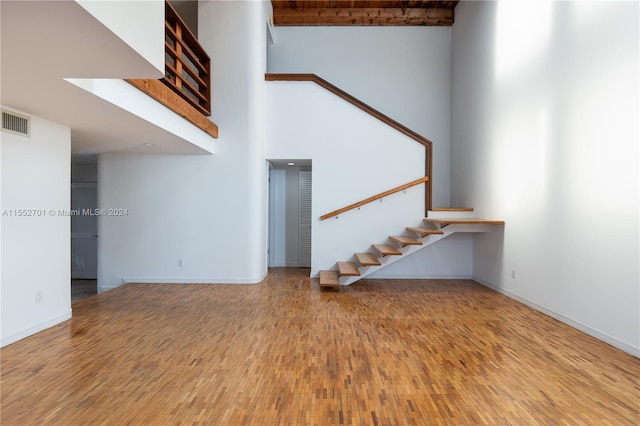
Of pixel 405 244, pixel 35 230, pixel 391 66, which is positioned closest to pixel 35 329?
pixel 35 230

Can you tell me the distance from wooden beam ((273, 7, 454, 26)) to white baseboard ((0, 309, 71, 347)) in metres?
6.57

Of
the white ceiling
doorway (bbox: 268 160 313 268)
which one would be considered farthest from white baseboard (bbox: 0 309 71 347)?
doorway (bbox: 268 160 313 268)

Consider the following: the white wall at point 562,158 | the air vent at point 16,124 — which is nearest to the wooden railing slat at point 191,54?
the air vent at point 16,124

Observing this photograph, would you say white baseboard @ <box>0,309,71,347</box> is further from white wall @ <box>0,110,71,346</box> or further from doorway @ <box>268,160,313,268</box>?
doorway @ <box>268,160,313,268</box>

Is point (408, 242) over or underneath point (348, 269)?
over

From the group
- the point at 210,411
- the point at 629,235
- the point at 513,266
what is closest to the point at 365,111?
the point at 513,266

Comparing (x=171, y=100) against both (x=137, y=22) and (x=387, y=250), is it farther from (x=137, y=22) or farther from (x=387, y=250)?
(x=387, y=250)

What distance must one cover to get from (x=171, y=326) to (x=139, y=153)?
3.33m

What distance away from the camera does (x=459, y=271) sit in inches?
260

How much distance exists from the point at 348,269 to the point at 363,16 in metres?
5.23

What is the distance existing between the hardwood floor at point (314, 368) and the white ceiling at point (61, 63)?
7.02 ft

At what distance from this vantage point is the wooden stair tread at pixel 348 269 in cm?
562

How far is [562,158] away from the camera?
4.01m

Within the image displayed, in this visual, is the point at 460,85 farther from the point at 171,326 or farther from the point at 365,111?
the point at 171,326
